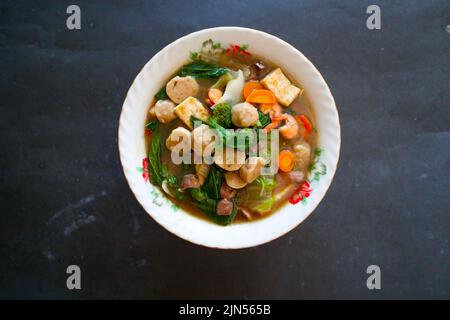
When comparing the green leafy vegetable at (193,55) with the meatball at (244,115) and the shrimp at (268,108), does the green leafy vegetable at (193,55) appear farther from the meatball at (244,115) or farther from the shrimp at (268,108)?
the shrimp at (268,108)

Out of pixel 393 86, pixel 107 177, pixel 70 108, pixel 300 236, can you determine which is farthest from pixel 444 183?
pixel 70 108

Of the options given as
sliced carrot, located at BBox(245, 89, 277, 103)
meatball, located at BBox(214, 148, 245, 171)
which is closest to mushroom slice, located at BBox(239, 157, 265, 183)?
meatball, located at BBox(214, 148, 245, 171)

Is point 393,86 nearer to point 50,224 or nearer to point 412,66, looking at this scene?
point 412,66

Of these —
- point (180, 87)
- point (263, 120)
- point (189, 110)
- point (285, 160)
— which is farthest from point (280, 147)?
point (180, 87)

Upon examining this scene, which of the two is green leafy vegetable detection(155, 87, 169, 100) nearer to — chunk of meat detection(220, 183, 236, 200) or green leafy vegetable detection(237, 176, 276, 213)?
chunk of meat detection(220, 183, 236, 200)

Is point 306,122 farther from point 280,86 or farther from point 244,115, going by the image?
point 244,115

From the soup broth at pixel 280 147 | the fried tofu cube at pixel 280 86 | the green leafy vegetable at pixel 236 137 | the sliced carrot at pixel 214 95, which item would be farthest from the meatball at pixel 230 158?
the fried tofu cube at pixel 280 86
